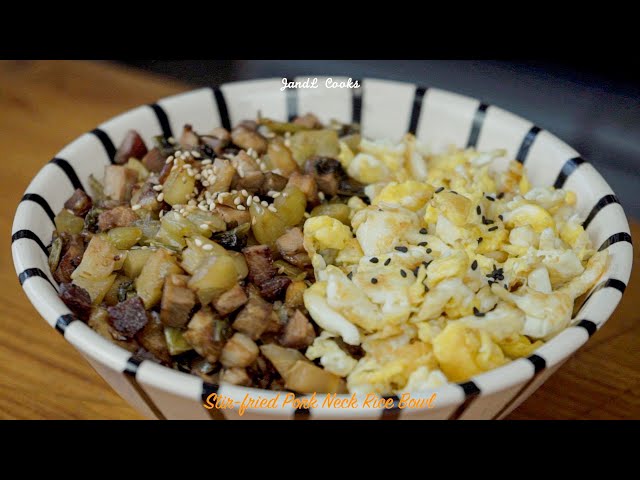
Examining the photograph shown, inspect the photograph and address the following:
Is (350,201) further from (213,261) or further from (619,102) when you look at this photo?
(619,102)

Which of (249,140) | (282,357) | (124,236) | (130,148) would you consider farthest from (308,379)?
(130,148)

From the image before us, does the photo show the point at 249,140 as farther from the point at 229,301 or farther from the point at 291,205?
the point at 229,301

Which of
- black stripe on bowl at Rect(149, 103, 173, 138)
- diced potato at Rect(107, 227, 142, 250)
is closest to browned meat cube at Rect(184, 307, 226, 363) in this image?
diced potato at Rect(107, 227, 142, 250)

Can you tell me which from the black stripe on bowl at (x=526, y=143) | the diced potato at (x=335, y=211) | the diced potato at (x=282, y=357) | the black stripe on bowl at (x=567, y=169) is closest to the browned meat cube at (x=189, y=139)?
the diced potato at (x=335, y=211)

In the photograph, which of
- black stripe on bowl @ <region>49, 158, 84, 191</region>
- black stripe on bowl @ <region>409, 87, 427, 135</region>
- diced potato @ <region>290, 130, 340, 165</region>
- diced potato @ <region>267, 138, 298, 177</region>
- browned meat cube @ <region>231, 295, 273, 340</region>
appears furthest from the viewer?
black stripe on bowl @ <region>409, 87, 427, 135</region>

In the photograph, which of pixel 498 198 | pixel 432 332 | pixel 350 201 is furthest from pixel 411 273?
pixel 498 198

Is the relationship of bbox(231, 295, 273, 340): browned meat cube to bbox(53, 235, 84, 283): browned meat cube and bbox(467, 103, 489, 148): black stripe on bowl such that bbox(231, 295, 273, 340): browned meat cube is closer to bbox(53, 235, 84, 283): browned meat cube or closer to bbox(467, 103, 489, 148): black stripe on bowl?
bbox(53, 235, 84, 283): browned meat cube

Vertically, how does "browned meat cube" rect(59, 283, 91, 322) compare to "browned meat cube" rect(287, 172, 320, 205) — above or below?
below
